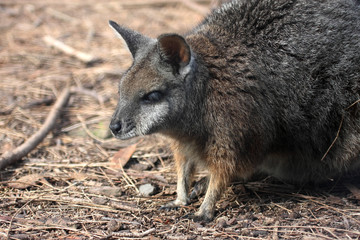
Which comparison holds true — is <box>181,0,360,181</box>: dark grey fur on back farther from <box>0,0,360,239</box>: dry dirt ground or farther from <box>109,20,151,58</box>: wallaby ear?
<box>0,0,360,239</box>: dry dirt ground

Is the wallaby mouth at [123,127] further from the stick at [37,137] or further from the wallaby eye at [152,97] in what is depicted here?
the stick at [37,137]

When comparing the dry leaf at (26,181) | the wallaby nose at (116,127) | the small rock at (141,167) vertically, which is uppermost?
the wallaby nose at (116,127)

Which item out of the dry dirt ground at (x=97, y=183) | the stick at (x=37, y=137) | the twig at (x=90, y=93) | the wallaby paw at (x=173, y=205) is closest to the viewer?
the dry dirt ground at (x=97, y=183)

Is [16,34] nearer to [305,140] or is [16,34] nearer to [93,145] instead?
[93,145]

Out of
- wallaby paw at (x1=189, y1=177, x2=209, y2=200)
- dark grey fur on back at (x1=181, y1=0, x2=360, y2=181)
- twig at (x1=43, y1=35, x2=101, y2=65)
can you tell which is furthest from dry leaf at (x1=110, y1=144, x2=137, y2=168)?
twig at (x1=43, y1=35, x2=101, y2=65)

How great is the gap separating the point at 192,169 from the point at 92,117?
228cm

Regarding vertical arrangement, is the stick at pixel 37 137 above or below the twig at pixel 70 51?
below

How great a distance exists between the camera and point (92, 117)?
22.5 feet

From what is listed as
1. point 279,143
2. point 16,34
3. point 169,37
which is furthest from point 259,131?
point 16,34

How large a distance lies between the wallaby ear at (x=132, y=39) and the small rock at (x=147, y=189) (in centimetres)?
151

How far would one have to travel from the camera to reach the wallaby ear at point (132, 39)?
4.75 metres

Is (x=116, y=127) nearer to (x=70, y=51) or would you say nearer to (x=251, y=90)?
(x=251, y=90)

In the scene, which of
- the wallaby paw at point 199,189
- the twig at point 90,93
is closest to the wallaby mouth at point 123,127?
the wallaby paw at point 199,189

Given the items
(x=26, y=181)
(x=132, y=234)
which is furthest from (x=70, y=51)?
(x=132, y=234)
